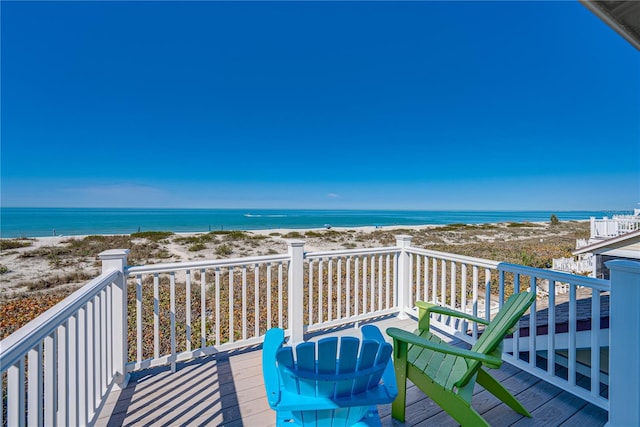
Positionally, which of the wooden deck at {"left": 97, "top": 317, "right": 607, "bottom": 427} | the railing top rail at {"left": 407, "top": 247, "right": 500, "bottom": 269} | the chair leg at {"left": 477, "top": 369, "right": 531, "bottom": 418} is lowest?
the wooden deck at {"left": 97, "top": 317, "right": 607, "bottom": 427}

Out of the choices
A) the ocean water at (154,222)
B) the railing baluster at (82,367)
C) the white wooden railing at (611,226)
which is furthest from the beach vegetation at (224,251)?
the ocean water at (154,222)

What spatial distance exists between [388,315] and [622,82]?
1230 centimetres

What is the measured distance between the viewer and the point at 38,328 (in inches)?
40.8

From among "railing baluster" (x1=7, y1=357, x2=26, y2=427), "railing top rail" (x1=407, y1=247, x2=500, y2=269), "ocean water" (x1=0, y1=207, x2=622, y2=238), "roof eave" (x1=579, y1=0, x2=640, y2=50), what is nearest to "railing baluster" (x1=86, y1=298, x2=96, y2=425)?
"railing baluster" (x1=7, y1=357, x2=26, y2=427)

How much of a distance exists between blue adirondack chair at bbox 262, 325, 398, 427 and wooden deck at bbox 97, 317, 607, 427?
29.4 inches

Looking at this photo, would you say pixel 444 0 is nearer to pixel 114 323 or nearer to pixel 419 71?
pixel 419 71

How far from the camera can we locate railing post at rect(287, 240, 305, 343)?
2.93 metres

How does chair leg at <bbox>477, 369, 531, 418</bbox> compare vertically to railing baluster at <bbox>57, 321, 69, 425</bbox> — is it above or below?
below

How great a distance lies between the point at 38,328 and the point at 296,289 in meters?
2.11

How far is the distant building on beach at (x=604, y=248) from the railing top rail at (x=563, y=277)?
4075 millimetres

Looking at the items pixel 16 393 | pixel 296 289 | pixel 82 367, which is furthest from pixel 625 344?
pixel 82 367

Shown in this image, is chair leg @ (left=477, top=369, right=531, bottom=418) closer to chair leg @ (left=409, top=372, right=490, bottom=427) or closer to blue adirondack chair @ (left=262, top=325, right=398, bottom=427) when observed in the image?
chair leg @ (left=409, top=372, right=490, bottom=427)

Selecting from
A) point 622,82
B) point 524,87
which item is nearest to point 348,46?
point 524,87

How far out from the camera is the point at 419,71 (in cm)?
878
